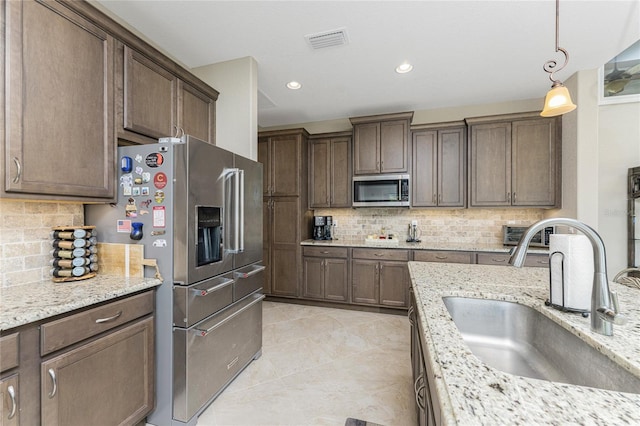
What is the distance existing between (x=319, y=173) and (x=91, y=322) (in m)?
3.22

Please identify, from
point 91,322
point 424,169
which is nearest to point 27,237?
point 91,322

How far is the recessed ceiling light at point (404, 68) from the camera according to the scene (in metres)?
2.68

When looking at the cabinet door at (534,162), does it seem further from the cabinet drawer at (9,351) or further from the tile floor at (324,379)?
the cabinet drawer at (9,351)

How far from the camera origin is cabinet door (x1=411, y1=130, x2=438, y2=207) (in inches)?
144

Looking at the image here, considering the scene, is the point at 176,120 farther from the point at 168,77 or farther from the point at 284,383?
the point at 284,383

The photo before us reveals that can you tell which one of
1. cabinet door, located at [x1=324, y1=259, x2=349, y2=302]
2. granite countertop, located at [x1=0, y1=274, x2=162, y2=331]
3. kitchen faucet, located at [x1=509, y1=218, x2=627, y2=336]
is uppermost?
kitchen faucet, located at [x1=509, y1=218, x2=627, y2=336]

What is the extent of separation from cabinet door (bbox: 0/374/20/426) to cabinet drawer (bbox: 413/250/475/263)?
133 inches

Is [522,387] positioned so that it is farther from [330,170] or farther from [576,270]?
[330,170]

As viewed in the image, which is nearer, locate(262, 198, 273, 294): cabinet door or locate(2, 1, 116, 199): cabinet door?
locate(2, 1, 116, 199): cabinet door

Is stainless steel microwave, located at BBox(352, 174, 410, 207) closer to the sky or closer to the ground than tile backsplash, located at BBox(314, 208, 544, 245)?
closer to the sky

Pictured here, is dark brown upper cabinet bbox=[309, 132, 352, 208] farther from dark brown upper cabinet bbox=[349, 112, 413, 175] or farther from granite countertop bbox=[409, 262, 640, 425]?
granite countertop bbox=[409, 262, 640, 425]

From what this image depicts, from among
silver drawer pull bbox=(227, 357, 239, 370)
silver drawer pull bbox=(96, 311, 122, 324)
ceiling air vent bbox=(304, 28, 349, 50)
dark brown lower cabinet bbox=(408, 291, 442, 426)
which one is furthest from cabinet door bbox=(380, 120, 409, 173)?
silver drawer pull bbox=(96, 311, 122, 324)

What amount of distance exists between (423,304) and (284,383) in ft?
5.02

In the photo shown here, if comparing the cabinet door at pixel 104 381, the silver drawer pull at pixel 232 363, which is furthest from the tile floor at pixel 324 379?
the cabinet door at pixel 104 381
